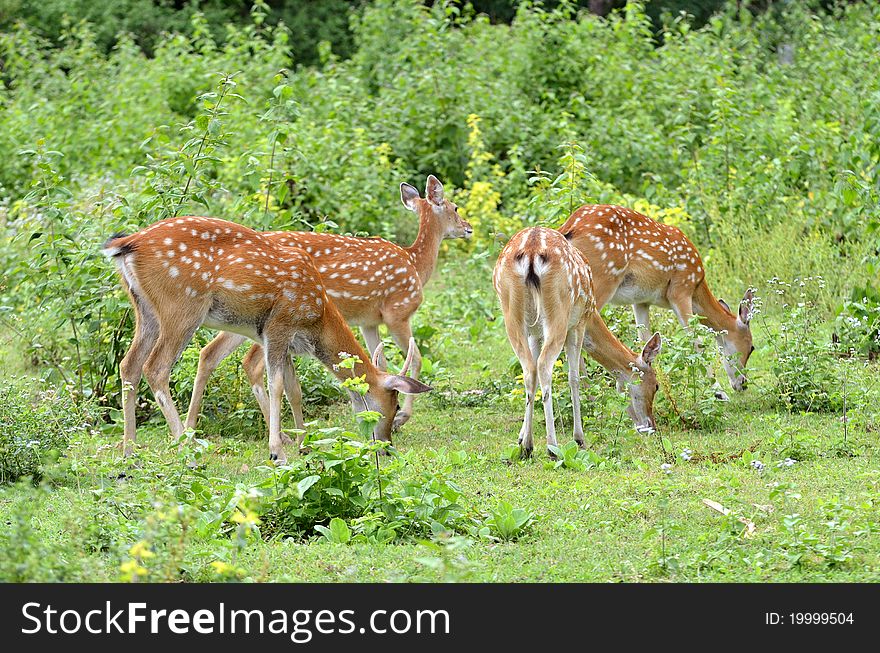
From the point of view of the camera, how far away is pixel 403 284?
9672 mm

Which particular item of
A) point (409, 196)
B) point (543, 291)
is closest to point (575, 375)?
point (543, 291)

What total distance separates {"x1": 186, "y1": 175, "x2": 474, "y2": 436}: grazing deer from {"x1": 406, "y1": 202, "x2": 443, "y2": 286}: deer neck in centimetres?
2

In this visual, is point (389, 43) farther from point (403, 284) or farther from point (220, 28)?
point (403, 284)

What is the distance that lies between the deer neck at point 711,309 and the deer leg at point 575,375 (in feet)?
6.88

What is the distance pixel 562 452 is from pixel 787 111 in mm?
8757

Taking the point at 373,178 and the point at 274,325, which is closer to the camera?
the point at 274,325

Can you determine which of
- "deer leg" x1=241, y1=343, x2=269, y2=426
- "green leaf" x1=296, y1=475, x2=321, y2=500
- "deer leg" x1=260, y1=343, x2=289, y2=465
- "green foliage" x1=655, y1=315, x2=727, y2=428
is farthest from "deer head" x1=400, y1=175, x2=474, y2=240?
"green leaf" x1=296, y1=475, x2=321, y2=500

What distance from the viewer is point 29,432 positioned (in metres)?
7.38

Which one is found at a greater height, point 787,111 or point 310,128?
point 787,111

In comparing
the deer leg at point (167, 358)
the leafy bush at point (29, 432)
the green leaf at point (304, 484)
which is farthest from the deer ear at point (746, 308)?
the leafy bush at point (29, 432)

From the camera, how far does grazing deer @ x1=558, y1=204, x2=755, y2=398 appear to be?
9438 mm

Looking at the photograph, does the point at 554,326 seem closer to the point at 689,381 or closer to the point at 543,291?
the point at 543,291

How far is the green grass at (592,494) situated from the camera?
18.7 feet
